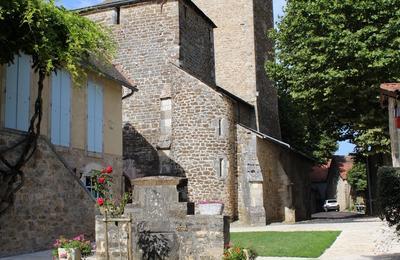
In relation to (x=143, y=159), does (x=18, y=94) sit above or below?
above

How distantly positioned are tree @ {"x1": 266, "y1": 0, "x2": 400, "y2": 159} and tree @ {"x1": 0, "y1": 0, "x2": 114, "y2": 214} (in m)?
10.4

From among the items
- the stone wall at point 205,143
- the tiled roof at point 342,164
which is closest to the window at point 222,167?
the stone wall at point 205,143

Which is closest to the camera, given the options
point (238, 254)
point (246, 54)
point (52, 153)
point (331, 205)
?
point (238, 254)

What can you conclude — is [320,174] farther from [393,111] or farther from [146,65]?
[393,111]

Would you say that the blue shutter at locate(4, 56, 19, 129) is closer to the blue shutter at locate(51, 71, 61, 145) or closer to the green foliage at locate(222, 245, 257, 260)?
the blue shutter at locate(51, 71, 61, 145)

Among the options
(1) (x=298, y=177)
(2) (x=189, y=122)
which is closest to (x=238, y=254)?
(2) (x=189, y=122)

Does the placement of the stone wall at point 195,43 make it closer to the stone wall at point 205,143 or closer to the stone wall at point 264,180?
the stone wall at point 205,143

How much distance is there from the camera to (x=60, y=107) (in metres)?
13.9

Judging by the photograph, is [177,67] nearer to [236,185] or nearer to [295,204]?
[236,185]

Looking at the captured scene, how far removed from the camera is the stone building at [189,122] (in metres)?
20.6

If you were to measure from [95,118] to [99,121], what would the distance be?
22cm

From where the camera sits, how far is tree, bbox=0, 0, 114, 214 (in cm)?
1025

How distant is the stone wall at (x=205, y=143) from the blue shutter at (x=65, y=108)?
7324mm

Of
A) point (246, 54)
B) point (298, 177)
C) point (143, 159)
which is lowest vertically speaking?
point (298, 177)
